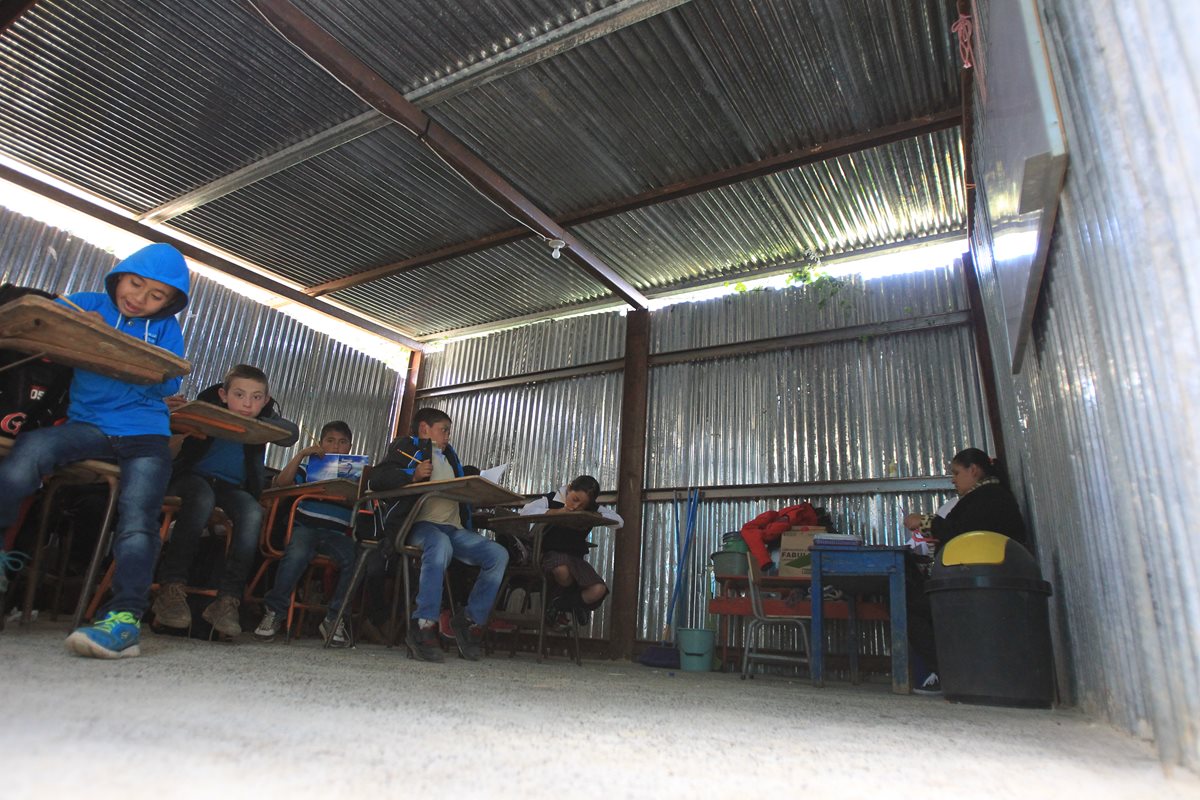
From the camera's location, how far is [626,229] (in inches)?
277

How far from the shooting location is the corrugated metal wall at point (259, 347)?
6.37 meters

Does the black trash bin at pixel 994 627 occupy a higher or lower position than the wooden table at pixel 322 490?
lower

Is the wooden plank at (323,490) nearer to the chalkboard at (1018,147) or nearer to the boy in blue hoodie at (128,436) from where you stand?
the boy in blue hoodie at (128,436)

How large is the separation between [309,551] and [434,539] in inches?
38.5

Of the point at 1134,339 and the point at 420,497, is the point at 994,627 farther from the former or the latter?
the point at 420,497

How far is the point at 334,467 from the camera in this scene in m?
4.77

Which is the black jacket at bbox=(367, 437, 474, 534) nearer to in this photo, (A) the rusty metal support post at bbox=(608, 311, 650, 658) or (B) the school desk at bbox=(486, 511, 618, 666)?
(B) the school desk at bbox=(486, 511, 618, 666)

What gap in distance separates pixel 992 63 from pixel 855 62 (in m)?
1.86

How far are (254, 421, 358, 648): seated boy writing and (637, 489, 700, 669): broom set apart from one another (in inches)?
104

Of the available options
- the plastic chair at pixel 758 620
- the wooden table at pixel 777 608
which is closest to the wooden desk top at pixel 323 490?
the plastic chair at pixel 758 620

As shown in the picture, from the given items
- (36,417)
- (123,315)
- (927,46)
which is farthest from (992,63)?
(36,417)

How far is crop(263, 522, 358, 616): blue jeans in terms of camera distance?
14.6ft

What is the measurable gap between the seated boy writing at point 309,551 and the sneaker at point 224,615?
53 centimetres

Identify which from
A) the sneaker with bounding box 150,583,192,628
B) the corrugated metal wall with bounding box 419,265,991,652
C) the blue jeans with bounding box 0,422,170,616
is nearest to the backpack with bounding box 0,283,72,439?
the blue jeans with bounding box 0,422,170,616
